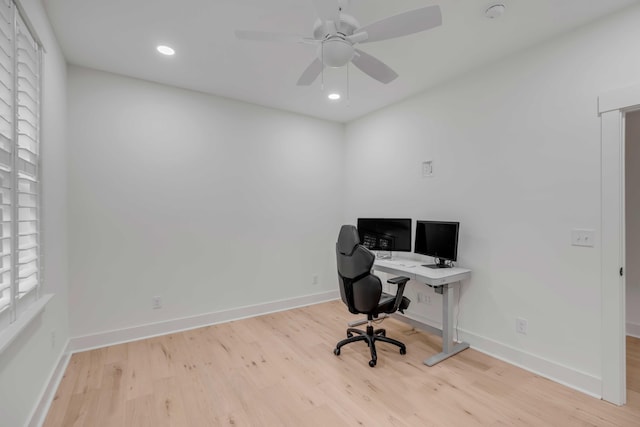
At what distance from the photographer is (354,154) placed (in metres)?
4.40

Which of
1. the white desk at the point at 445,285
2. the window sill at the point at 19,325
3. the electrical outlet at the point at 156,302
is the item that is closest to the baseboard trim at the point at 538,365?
the white desk at the point at 445,285

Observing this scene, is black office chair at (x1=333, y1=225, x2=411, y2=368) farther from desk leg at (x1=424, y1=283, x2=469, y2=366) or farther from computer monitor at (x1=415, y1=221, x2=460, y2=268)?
computer monitor at (x1=415, y1=221, x2=460, y2=268)

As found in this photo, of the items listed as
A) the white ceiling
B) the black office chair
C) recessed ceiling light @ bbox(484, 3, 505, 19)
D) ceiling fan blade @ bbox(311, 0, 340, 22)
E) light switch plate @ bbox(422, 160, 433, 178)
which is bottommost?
the black office chair

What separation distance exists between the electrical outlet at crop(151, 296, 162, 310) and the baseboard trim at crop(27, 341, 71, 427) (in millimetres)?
737

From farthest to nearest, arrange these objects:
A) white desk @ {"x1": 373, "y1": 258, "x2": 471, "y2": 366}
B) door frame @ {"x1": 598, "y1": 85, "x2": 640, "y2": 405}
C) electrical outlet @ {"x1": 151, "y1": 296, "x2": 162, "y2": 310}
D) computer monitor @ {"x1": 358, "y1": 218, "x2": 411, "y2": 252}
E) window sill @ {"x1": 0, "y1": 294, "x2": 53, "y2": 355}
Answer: computer monitor @ {"x1": 358, "y1": 218, "x2": 411, "y2": 252} → electrical outlet @ {"x1": 151, "y1": 296, "x2": 162, "y2": 310} → white desk @ {"x1": 373, "y1": 258, "x2": 471, "y2": 366} → door frame @ {"x1": 598, "y1": 85, "x2": 640, "y2": 405} → window sill @ {"x1": 0, "y1": 294, "x2": 53, "y2": 355}

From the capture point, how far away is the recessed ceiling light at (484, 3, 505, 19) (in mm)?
1956

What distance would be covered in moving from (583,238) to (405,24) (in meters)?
1.98

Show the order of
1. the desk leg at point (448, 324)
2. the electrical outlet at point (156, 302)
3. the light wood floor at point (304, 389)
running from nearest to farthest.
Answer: the light wood floor at point (304, 389), the desk leg at point (448, 324), the electrical outlet at point (156, 302)

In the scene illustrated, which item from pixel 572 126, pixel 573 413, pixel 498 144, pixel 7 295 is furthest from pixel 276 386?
pixel 572 126

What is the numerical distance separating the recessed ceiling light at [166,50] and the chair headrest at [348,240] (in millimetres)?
2151

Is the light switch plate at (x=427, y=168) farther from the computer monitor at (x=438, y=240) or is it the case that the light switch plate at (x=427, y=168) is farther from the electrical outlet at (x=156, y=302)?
the electrical outlet at (x=156, y=302)

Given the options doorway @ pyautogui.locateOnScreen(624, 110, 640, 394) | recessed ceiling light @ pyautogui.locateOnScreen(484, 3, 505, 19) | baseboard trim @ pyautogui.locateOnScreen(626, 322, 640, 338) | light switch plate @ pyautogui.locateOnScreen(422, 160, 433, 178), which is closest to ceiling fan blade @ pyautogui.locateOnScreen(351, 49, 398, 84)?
recessed ceiling light @ pyautogui.locateOnScreen(484, 3, 505, 19)

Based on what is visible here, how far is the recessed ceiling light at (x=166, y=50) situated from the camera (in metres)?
2.48

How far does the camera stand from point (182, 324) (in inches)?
130
